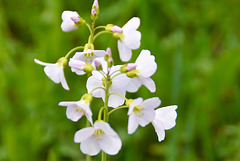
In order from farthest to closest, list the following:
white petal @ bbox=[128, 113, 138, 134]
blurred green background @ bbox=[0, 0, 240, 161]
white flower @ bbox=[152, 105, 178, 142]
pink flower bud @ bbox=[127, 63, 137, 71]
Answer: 1. blurred green background @ bbox=[0, 0, 240, 161]
2. white flower @ bbox=[152, 105, 178, 142]
3. pink flower bud @ bbox=[127, 63, 137, 71]
4. white petal @ bbox=[128, 113, 138, 134]

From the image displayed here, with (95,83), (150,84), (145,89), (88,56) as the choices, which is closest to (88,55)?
(88,56)

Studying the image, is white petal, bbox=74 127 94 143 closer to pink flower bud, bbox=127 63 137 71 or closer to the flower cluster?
the flower cluster

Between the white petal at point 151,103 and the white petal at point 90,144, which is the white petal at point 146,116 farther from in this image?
the white petal at point 90,144

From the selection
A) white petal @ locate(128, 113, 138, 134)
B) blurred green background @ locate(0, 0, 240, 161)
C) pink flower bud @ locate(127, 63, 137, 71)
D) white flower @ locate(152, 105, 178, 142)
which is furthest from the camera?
blurred green background @ locate(0, 0, 240, 161)

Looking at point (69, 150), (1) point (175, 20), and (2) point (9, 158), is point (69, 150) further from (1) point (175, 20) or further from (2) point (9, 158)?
(1) point (175, 20)

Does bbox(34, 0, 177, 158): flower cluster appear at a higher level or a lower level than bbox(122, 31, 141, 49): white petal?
lower

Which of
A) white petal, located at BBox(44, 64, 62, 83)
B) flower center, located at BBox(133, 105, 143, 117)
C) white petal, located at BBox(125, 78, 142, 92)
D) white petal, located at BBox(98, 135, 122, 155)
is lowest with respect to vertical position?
white petal, located at BBox(98, 135, 122, 155)

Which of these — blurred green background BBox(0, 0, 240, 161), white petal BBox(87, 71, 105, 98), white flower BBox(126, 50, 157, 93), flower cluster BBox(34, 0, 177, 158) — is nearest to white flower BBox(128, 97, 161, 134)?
flower cluster BBox(34, 0, 177, 158)

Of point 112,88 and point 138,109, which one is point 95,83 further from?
point 138,109
